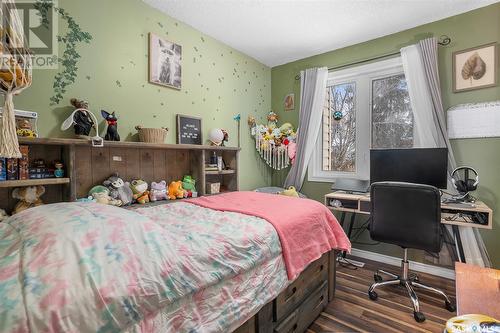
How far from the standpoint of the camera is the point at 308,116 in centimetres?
321

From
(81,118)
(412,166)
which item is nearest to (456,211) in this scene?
(412,166)

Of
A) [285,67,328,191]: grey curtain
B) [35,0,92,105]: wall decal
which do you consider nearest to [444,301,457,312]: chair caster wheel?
[285,67,328,191]: grey curtain

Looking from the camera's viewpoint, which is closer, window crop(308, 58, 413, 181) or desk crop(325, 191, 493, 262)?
desk crop(325, 191, 493, 262)

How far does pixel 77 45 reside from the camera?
1.77 m

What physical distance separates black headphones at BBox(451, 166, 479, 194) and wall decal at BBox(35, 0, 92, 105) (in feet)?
10.9

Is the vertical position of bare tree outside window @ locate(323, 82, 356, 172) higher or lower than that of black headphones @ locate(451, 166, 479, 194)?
higher

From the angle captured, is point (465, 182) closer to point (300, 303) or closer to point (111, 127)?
point (300, 303)

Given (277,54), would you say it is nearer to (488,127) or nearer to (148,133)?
(148,133)

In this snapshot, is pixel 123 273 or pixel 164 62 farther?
pixel 164 62

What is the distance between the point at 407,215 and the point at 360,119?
58.2 inches

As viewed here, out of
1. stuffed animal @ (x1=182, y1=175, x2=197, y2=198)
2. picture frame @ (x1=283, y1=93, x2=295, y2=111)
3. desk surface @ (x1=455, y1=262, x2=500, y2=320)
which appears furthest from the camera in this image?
picture frame @ (x1=283, y1=93, x2=295, y2=111)

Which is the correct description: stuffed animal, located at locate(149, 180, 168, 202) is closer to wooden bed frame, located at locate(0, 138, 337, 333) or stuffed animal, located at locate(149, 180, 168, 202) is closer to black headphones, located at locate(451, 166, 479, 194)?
wooden bed frame, located at locate(0, 138, 337, 333)

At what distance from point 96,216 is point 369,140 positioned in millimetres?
2915

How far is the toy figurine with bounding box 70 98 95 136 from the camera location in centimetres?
171
